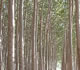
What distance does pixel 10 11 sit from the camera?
265 inches

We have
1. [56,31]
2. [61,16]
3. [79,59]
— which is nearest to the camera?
[79,59]

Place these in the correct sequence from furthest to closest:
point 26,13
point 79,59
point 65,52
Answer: point 26,13
point 65,52
point 79,59

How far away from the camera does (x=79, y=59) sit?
6.79 metres

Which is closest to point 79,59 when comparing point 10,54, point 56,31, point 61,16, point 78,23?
point 78,23

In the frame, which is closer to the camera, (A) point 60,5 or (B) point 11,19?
(B) point 11,19

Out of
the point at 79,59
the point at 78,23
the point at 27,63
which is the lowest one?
the point at 27,63

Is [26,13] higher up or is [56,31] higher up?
[26,13]

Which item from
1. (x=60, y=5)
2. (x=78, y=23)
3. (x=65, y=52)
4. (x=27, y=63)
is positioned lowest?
(x=27, y=63)

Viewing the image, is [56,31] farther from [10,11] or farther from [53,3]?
[10,11]

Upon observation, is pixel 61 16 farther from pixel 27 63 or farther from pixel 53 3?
pixel 27 63

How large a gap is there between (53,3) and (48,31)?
2220 mm

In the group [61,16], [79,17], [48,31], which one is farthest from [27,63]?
[79,17]

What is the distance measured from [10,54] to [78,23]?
8.80 feet

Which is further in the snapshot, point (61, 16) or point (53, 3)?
point (61, 16)
